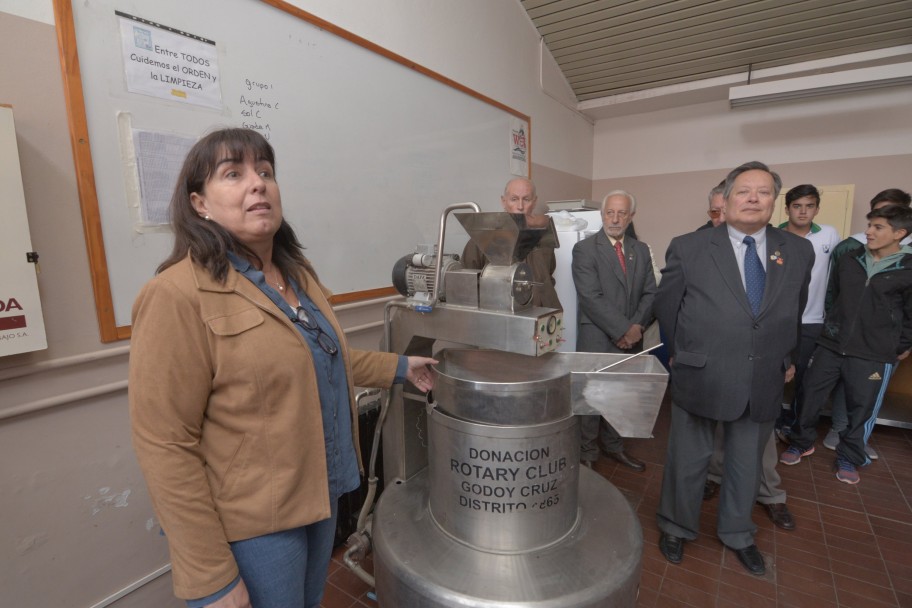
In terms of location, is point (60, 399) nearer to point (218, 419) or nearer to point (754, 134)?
point (218, 419)

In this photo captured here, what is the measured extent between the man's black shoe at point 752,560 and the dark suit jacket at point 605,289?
108cm

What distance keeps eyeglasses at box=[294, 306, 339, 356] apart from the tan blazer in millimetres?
78

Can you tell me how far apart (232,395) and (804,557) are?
2.43 meters

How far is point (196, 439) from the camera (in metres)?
0.84

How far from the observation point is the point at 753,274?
1.79 m

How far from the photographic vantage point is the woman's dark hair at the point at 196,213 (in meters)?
0.87

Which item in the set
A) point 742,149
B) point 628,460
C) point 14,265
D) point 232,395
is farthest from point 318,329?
point 742,149

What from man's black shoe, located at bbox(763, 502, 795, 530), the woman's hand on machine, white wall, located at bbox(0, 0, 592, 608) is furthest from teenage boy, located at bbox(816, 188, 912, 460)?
white wall, located at bbox(0, 0, 592, 608)

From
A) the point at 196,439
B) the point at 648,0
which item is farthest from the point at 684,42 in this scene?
the point at 196,439

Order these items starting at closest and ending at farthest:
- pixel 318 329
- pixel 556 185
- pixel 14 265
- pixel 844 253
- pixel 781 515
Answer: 1. pixel 318 329
2. pixel 14 265
3. pixel 781 515
4. pixel 844 253
5. pixel 556 185

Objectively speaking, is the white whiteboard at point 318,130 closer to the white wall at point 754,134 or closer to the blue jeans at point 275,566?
the blue jeans at point 275,566

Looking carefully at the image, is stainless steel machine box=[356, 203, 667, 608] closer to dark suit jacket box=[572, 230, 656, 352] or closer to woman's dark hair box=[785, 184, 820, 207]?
dark suit jacket box=[572, 230, 656, 352]

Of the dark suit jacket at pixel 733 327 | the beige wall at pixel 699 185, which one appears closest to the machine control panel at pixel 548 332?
the dark suit jacket at pixel 733 327

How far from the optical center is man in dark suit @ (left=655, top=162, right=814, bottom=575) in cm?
175
